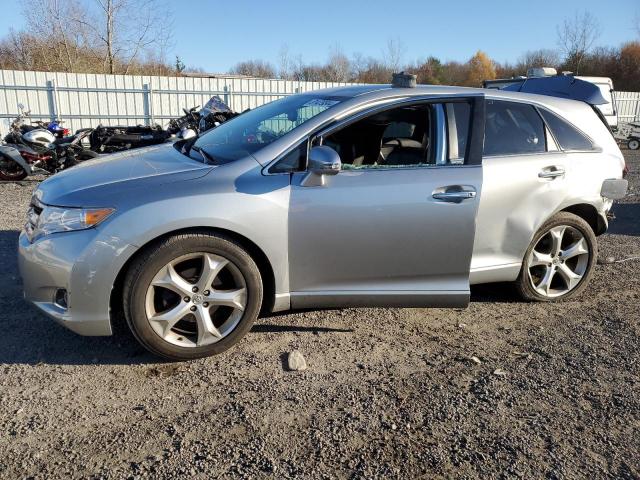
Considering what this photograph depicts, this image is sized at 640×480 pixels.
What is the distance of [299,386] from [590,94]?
302 inches

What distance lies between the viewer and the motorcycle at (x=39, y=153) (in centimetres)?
945

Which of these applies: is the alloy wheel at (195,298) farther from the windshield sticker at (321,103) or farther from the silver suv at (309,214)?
the windshield sticker at (321,103)

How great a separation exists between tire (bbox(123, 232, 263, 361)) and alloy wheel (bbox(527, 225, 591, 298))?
91.3 inches

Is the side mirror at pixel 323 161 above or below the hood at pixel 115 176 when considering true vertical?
above

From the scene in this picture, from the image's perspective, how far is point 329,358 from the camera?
11.0 ft

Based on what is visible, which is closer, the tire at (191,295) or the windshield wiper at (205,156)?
the tire at (191,295)

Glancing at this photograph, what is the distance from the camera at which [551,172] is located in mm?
3965

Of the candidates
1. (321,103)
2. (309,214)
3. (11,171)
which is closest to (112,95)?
(11,171)

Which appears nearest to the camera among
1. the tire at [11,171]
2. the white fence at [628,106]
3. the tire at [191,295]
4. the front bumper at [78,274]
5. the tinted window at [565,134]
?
the front bumper at [78,274]

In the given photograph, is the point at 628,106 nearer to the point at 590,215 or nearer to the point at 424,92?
the point at 590,215

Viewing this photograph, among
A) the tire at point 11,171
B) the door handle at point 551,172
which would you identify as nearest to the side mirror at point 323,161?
the door handle at point 551,172

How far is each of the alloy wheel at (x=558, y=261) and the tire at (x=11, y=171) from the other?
904cm

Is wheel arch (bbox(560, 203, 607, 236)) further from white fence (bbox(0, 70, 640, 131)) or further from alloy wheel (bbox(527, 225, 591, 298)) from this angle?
white fence (bbox(0, 70, 640, 131))

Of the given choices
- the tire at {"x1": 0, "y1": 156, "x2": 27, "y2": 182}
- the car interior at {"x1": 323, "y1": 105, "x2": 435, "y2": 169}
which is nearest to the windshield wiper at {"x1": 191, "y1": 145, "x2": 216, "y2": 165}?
the car interior at {"x1": 323, "y1": 105, "x2": 435, "y2": 169}
